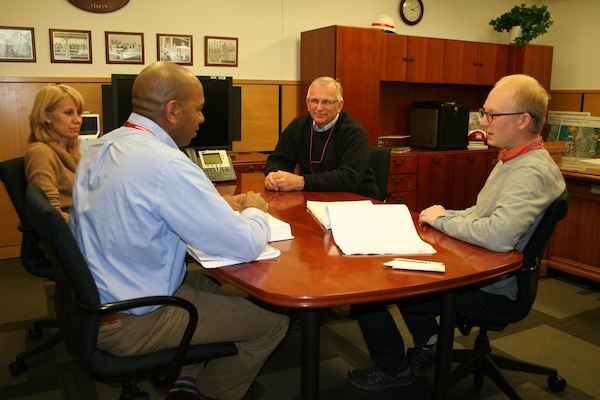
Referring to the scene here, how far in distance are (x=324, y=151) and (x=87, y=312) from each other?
1.87 m

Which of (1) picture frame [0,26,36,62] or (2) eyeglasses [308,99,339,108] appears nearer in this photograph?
(2) eyeglasses [308,99,339,108]

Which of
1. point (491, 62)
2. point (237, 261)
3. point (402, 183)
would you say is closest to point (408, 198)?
point (402, 183)

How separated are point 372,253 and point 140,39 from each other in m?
3.29

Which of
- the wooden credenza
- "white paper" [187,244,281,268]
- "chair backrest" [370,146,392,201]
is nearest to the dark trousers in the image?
"white paper" [187,244,281,268]

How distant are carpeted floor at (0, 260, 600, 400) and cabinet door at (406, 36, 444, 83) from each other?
2.32 metres

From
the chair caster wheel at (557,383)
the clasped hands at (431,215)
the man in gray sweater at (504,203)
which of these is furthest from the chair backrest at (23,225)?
the chair caster wheel at (557,383)

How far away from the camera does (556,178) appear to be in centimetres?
183

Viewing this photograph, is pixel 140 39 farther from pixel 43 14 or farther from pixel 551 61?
pixel 551 61

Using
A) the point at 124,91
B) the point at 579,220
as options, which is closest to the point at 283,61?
the point at 124,91

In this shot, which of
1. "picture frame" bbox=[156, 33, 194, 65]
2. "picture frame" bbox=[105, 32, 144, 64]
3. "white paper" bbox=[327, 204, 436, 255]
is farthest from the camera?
"picture frame" bbox=[156, 33, 194, 65]

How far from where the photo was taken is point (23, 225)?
7.66 ft

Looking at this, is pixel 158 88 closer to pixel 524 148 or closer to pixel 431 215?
pixel 431 215

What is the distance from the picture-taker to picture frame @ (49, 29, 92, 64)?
395cm

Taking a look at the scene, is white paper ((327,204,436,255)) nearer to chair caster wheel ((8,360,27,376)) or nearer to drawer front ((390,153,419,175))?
chair caster wheel ((8,360,27,376))
